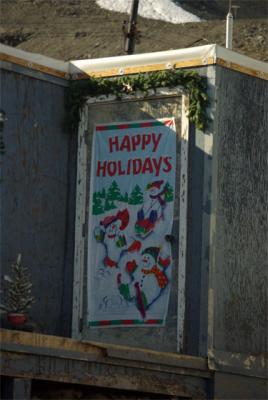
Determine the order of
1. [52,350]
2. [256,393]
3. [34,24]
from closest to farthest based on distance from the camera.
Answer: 1. [52,350]
2. [256,393]
3. [34,24]

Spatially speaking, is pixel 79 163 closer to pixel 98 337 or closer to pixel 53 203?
pixel 53 203

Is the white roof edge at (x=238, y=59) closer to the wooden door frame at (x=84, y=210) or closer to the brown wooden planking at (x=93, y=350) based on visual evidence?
the wooden door frame at (x=84, y=210)

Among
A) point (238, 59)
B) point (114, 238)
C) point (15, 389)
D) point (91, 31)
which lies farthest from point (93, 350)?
point (91, 31)

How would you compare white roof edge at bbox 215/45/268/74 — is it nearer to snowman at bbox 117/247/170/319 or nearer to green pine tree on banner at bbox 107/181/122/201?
green pine tree on banner at bbox 107/181/122/201

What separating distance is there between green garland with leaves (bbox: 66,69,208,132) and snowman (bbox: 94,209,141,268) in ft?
4.13

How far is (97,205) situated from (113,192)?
0.84 ft

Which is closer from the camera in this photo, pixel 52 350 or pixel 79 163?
pixel 52 350

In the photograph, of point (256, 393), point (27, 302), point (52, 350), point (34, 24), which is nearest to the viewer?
point (52, 350)

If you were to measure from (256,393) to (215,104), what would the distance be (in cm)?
335

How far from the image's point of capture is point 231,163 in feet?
50.3

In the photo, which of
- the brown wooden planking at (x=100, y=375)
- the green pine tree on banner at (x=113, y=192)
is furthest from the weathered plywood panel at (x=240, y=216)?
the green pine tree on banner at (x=113, y=192)

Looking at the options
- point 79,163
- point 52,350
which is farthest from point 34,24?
point 52,350

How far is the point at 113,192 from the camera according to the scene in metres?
15.8

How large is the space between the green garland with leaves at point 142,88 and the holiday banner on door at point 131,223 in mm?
381
